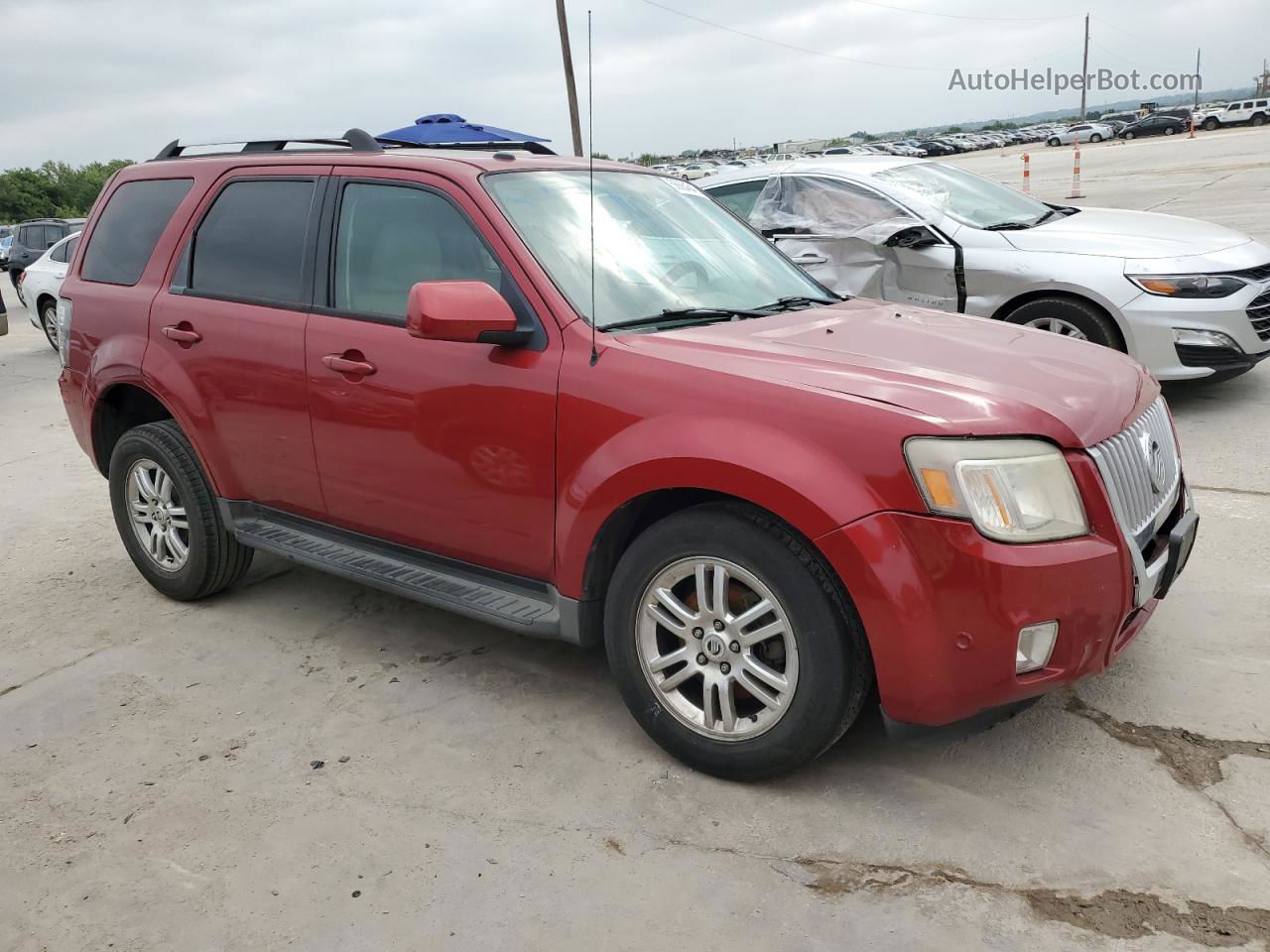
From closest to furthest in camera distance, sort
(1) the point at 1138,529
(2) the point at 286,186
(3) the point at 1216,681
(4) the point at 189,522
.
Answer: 1. (1) the point at 1138,529
2. (3) the point at 1216,681
3. (2) the point at 286,186
4. (4) the point at 189,522

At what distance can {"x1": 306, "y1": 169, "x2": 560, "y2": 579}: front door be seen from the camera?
333cm

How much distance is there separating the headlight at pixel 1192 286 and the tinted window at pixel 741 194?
271 cm

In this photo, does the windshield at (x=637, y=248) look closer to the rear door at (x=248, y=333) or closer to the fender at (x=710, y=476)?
the fender at (x=710, y=476)

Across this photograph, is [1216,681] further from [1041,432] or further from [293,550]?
[293,550]

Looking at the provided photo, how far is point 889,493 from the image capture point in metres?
2.65

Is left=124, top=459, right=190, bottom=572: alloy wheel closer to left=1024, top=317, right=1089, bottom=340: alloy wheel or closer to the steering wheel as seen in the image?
the steering wheel

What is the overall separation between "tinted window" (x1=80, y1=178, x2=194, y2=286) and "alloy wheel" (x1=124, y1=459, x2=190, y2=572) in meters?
0.81

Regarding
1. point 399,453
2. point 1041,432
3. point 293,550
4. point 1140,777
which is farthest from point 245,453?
point 1140,777

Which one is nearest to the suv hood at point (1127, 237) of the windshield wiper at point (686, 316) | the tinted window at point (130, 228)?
the windshield wiper at point (686, 316)

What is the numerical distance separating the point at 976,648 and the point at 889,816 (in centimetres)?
58

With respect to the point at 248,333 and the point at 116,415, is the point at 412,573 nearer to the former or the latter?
the point at 248,333

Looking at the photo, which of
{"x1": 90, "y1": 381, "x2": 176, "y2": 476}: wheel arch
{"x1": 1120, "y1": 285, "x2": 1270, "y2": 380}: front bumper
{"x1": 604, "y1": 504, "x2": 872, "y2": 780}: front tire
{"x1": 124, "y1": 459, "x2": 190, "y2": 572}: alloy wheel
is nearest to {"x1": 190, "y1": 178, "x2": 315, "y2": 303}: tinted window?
{"x1": 90, "y1": 381, "x2": 176, "y2": 476}: wheel arch

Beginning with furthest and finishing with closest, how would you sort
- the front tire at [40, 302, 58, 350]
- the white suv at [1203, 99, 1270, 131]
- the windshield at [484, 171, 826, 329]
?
the white suv at [1203, 99, 1270, 131], the front tire at [40, 302, 58, 350], the windshield at [484, 171, 826, 329]

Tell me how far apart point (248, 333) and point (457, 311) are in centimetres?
132
